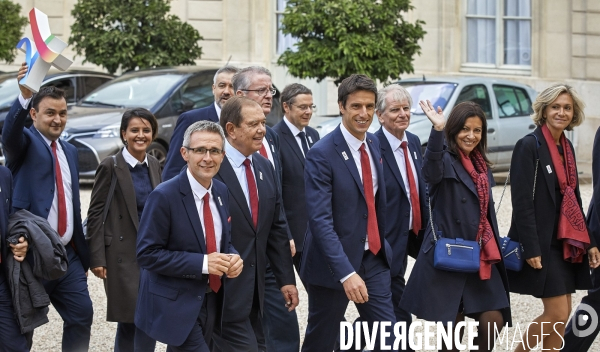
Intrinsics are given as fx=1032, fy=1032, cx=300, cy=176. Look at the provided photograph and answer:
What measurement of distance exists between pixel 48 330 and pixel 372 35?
10.0m

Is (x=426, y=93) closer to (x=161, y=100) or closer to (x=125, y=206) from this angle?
(x=161, y=100)

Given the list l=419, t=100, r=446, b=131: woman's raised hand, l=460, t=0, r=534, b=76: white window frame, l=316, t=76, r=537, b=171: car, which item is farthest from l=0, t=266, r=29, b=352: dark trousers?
l=460, t=0, r=534, b=76: white window frame

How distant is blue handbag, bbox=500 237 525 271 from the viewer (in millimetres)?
6605

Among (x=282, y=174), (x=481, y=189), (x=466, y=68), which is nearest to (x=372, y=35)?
(x=466, y=68)

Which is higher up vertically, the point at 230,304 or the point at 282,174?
the point at 282,174

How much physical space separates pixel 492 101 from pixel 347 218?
10.4 meters

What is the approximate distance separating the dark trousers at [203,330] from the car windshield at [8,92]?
1108 cm

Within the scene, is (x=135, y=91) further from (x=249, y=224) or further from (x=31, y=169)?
(x=249, y=224)

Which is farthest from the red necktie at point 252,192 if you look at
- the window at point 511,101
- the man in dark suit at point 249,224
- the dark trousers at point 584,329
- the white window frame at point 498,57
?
the white window frame at point 498,57

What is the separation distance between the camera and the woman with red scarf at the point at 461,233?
246 inches

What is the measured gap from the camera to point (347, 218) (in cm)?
605

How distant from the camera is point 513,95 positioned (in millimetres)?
16484

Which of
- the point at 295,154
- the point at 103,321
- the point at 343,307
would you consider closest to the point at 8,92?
the point at 103,321

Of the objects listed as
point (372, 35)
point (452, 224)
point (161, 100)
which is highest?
point (372, 35)
